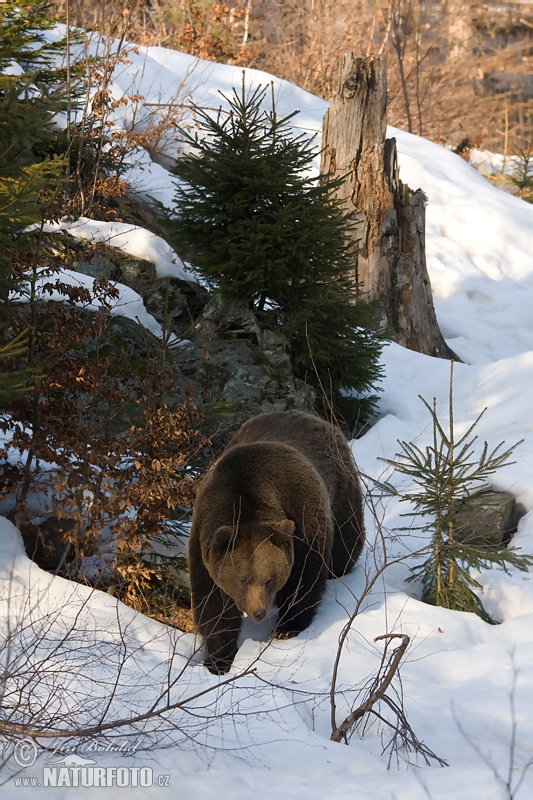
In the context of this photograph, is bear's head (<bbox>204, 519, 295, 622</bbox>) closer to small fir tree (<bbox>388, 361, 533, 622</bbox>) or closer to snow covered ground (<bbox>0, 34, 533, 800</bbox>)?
snow covered ground (<bbox>0, 34, 533, 800</bbox>)

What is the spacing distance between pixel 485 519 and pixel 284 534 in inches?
88.7

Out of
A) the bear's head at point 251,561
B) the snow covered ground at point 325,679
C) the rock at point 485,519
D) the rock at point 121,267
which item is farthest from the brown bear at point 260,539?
the rock at point 121,267

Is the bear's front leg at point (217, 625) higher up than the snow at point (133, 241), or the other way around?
the snow at point (133, 241)

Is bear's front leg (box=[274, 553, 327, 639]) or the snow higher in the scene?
the snow

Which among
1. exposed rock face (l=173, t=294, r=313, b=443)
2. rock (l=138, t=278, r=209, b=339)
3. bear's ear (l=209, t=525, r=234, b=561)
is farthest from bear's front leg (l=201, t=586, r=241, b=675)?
rock (l=138, t=278, r=209, b=339)

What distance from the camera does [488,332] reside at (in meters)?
13.0

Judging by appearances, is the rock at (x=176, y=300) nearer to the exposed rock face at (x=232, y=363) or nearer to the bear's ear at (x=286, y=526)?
the exposed rock face at (x=232, y=363)

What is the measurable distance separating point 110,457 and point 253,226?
305cm

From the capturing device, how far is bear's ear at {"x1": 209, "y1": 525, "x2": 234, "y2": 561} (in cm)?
485

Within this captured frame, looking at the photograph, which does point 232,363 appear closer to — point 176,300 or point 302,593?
point 176,300

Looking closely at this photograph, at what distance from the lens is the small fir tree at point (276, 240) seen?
25.5 feet

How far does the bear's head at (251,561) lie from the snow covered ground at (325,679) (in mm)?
384

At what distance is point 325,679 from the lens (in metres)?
4.75

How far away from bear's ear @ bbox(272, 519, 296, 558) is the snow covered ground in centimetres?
46
